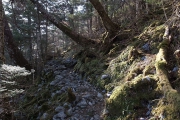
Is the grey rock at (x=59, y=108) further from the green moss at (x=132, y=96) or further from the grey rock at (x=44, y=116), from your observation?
the green moss at (x=132, y=96)

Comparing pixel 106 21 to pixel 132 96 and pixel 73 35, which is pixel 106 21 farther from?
pixel 132 96

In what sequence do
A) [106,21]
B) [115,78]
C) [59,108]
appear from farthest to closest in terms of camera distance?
[106,21], [115,78], [59,108]

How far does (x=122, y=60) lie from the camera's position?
5.54m

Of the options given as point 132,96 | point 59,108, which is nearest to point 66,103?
point 59,108

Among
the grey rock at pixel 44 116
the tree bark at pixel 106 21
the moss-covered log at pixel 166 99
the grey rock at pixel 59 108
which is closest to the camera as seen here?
the moss-covered log at pixel 166 99

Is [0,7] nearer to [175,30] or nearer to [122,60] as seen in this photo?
[122,60]

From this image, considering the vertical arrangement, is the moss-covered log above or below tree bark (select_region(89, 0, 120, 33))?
below

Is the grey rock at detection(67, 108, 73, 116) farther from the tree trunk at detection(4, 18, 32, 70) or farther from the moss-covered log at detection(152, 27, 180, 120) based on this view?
the tree trunk at detection(4, 18, 32, 70)

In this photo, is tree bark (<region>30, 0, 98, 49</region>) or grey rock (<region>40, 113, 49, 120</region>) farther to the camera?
tree bark (<region>30, 0, 98, 49</region>)

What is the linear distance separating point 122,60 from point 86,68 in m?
1.81

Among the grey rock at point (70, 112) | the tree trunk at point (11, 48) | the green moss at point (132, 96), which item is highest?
the tree trunk at point (11, 48)

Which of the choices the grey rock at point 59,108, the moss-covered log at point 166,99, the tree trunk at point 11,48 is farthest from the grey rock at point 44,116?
the tree trunk at point 11,48

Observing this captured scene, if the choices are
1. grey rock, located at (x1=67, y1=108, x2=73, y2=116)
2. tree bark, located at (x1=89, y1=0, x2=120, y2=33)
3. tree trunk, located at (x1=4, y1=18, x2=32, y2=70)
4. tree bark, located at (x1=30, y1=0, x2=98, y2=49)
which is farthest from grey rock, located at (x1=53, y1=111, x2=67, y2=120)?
tree trunk, located at (x1=4, y1=18, x2=32, y2=70)

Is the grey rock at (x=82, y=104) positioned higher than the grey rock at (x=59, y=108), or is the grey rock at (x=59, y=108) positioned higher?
the grey rock at (x=82, y=104)
